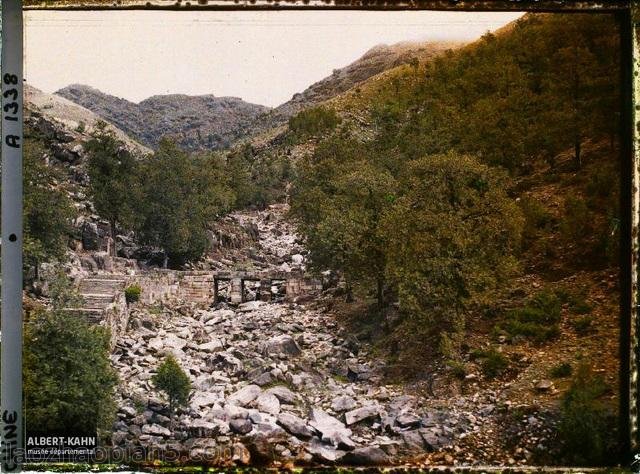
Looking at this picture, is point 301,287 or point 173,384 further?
point 301,287

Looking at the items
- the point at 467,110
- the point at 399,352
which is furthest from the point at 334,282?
the point at 467,110

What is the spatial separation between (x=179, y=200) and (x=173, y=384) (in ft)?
4.44

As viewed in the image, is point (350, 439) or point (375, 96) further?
point (375, 96)

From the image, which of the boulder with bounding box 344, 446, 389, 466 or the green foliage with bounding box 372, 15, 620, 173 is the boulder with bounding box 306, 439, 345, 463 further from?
the green foliage with bounding box 372, 15, 620, 173

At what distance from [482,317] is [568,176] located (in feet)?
3.94

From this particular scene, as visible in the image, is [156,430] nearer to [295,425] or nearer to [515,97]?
[295,425]

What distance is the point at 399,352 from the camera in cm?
414

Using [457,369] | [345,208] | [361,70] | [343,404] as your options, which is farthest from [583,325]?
[361,70]

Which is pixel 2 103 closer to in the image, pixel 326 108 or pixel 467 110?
pixel 326 108

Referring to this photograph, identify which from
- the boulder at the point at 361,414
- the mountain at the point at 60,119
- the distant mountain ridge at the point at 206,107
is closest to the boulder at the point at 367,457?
the boulder at the point at 361,414

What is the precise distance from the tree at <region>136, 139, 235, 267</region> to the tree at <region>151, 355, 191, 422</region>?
780 millimetres

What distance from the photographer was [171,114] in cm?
417

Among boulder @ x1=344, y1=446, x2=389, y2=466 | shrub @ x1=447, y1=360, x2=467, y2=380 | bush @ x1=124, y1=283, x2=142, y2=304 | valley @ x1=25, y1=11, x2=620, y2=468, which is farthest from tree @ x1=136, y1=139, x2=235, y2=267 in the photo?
shrub @ x1=447, y1=360, x2=467, y2=380

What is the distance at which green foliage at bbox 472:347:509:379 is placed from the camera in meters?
4.04
